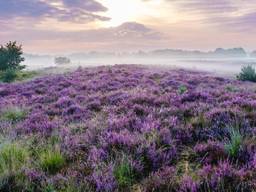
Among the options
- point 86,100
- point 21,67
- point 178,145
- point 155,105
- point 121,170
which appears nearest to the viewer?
point 121,170

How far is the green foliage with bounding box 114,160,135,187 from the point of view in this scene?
14.5ft

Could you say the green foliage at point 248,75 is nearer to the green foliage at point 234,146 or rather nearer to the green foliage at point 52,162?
the green foliage at point 234,146

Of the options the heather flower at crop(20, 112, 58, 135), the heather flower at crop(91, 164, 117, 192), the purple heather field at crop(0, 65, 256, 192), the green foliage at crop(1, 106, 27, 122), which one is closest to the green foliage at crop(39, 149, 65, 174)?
the purple heather field at crop(0, 65, 256, 192)

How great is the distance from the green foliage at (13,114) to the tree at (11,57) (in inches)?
1353

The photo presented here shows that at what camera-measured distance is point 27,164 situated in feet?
17.2

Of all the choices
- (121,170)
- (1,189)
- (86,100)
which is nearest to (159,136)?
(121,170)

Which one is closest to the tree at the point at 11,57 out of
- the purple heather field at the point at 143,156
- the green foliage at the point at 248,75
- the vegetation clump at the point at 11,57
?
the vegetation clump at the point at 11,57

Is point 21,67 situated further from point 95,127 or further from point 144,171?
point 144,171

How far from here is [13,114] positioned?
428 inches

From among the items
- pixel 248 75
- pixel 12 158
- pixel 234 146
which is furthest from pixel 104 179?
pixel 248 75

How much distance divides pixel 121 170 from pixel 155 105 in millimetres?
6199

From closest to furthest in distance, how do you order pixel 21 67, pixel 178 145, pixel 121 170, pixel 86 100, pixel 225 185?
pixel 225 185
pixel 121 170
pixel 178 145
pixel 86 100
pixel 21 67

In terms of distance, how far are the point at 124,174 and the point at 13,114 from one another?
288 inches

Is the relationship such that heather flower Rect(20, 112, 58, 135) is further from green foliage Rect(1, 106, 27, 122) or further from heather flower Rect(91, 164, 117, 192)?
heather flower Rect(91, 164, 117, 192)
